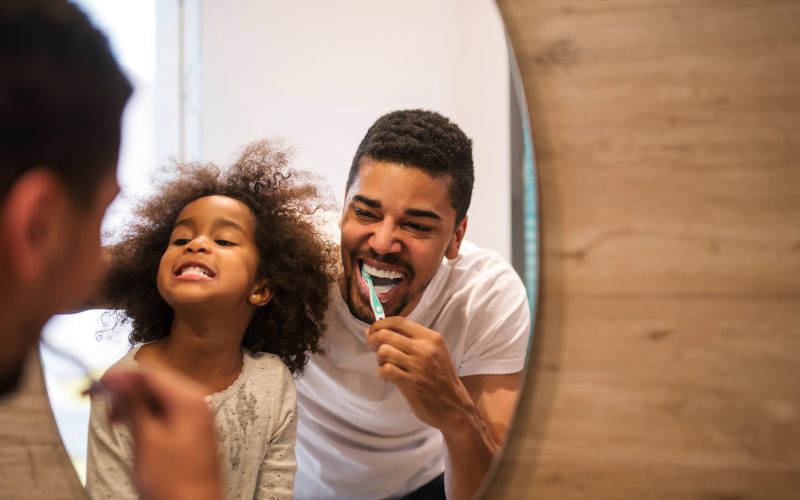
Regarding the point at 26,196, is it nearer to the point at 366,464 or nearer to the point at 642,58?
the point at 366,464

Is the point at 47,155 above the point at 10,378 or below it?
above

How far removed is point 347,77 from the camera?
65 cm

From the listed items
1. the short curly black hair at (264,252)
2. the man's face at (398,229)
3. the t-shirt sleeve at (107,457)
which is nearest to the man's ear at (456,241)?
the man's face at (398,229)

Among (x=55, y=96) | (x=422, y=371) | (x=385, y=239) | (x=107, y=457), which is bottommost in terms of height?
(x=107, y=457)

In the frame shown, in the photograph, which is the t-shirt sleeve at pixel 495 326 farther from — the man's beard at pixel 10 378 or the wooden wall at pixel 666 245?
the man's beard at pixel 10 378

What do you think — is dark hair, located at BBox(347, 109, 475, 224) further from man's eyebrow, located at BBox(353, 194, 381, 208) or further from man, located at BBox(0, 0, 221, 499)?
man, located at BBox(0, 0, 221, 499)

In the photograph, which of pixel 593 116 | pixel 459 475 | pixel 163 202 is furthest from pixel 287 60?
pixel 459 475

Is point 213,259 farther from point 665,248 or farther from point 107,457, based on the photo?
point 665,248

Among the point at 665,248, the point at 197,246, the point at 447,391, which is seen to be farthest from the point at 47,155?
the point at 665,248

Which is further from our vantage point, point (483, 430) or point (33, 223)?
point (483, 430)

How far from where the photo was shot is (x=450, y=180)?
618mm

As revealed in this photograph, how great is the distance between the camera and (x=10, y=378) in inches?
20.7

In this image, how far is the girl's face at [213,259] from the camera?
635 mm

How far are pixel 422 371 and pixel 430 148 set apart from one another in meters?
0.19
